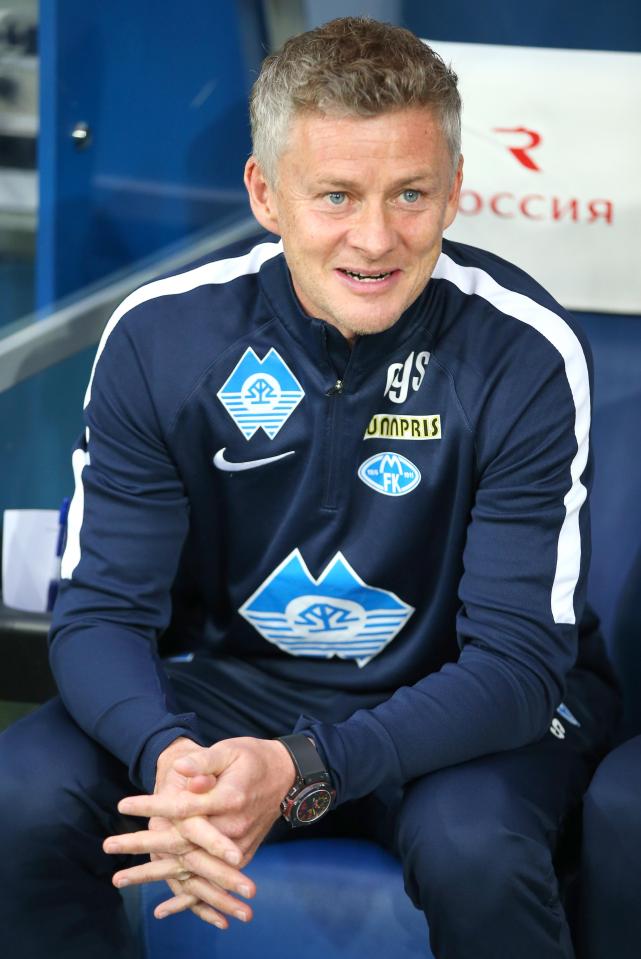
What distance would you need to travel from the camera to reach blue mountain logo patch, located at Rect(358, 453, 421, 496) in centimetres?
158

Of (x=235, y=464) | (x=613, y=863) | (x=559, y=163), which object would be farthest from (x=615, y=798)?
(x=559, y=163)

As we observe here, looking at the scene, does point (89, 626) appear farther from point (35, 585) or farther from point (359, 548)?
point (35, 585)

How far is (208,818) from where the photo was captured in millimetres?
1379

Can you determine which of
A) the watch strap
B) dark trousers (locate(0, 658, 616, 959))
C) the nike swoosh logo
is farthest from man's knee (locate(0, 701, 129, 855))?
the nike swoosh logo

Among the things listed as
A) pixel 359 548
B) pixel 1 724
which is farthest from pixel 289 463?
pixel 1 724

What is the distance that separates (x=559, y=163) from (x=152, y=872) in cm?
106

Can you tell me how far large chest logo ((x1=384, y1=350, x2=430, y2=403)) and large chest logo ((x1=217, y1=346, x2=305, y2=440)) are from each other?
11 cm

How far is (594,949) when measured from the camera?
4.89 ft

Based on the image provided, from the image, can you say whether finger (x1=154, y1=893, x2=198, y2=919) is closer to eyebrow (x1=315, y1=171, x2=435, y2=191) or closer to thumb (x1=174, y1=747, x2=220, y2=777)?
thumb (x1=174, y1=747, x2=220, y2=777)

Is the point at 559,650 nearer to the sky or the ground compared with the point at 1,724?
nearer to the sky

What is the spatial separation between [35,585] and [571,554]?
817 millimetres

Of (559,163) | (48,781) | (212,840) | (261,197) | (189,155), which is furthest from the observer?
(189,155)

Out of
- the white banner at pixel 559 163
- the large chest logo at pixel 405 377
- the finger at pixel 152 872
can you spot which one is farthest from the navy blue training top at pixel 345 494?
the white banner at pixel 559 163

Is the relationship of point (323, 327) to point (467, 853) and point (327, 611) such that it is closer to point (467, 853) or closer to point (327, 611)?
point (327, 611)
